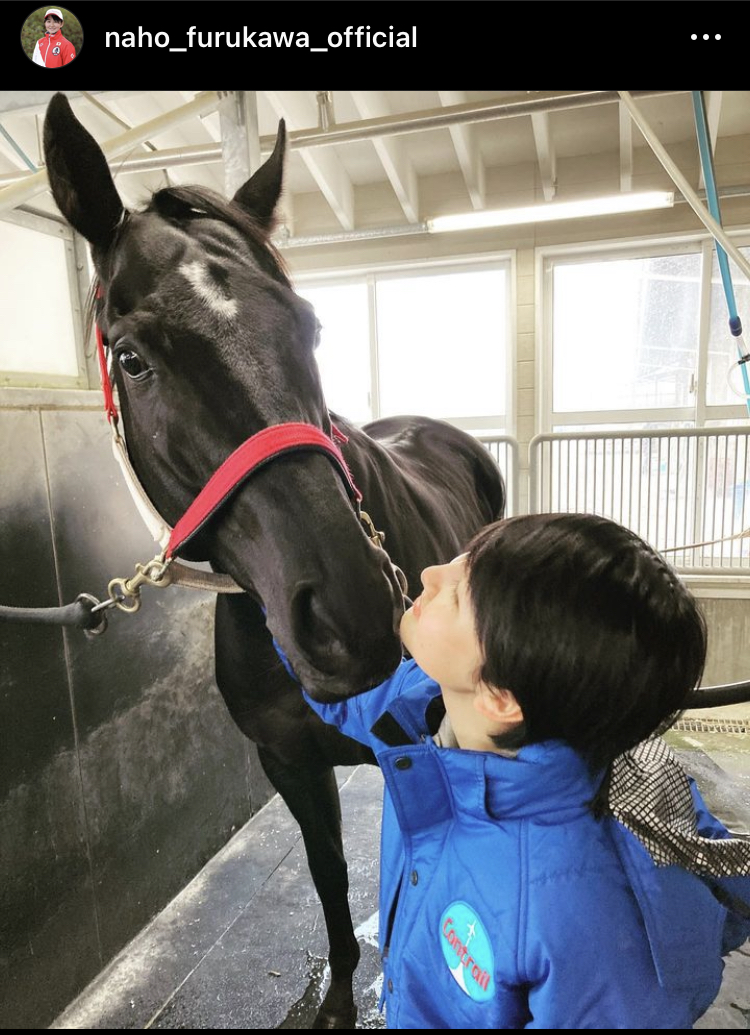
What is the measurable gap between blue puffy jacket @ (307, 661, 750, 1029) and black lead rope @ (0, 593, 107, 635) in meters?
0.62

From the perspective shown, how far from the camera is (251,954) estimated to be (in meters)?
1.59

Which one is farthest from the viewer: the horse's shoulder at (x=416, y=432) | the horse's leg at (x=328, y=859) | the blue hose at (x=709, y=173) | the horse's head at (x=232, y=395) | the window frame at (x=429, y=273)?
the window frame at (x=429, y=273)

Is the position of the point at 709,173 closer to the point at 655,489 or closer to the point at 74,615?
the point at 74,615

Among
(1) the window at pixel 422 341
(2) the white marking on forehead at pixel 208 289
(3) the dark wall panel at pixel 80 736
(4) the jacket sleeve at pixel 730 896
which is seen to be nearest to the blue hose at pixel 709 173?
(2) the white marking on forehead at pixel 208 289

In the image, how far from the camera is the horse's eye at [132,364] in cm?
90

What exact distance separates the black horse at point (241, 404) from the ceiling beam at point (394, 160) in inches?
123

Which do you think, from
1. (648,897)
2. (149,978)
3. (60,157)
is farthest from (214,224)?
(149,978)

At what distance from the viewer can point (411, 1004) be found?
732mm

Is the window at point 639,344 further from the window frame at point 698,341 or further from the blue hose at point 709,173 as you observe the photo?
the blue hose at point 709,173

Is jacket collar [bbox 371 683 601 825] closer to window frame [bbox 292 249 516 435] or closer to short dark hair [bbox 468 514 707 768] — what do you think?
short dark hair [bbox 468 514 707 768]

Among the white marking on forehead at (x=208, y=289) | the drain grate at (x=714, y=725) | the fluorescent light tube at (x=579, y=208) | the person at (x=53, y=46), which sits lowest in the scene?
the drain grate at (x=714, y=725)

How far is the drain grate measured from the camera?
299cm

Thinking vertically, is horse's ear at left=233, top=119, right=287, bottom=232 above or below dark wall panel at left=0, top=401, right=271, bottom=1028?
above

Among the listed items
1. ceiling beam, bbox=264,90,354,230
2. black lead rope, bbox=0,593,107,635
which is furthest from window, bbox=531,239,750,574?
black lead rope, bbox=0,593,107,635
